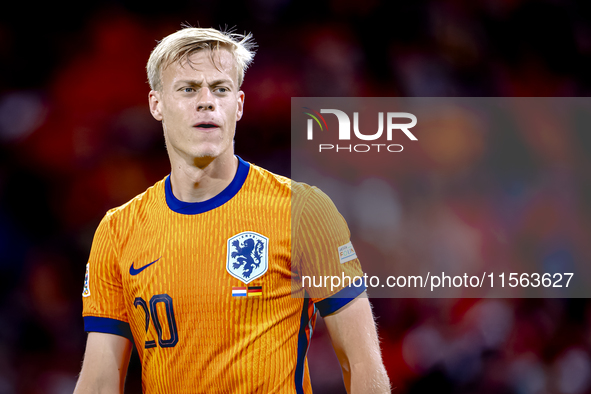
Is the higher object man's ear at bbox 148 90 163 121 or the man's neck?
man's ear at bbox 148 90 163 121

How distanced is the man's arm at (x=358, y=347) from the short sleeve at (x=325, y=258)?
0.04m

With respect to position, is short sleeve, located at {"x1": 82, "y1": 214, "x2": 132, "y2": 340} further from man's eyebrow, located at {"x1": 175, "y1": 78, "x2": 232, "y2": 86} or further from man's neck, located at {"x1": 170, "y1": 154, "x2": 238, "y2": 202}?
man's eyebrow, located at {"x1": 175, "y1": 78, "x2": 232, "y2": 86}

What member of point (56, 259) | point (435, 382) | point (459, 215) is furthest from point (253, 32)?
point (435, 382)

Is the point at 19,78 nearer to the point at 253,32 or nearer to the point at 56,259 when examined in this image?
the point at 56,259

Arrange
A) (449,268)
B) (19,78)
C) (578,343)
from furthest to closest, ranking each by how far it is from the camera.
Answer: (578,343)
(19,78)
(449,268)

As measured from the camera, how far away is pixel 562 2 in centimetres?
348

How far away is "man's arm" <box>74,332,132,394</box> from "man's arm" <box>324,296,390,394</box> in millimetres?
827

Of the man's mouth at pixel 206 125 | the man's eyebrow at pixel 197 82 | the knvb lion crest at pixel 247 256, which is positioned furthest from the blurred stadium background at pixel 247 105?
the knvb lion crest at pixel 247 256

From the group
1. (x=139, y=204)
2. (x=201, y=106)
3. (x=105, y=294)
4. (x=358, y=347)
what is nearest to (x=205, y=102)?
(x=201, y=106)

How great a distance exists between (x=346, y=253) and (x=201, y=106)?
29.8 inches

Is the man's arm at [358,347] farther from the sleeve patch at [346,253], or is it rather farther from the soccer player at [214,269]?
the sleeve patch at [346,253]

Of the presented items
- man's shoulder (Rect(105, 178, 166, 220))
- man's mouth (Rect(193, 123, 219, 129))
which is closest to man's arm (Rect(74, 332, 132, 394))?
man's shoulder (Rect(105, 178, 166, 220))

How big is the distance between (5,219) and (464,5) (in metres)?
3.32

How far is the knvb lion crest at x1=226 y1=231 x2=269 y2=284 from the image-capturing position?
1.93 meters
